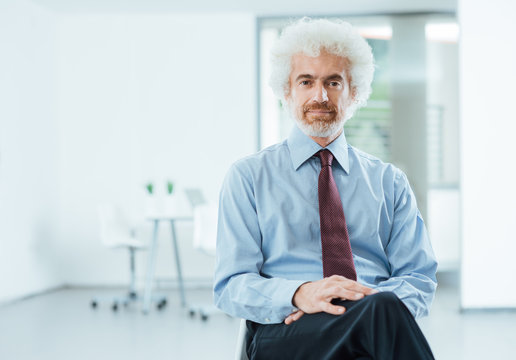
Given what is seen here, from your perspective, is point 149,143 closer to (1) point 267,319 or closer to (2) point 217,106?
(2) point 217,106

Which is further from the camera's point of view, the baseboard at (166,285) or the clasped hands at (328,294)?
the baseboard at (166,285)

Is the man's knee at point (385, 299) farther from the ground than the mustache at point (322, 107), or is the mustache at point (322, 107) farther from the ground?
the mustache at point (322, 107)

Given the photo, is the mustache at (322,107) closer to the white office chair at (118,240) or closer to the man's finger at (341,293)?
the man's finger at (341,293)

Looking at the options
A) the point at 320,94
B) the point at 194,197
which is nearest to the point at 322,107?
the point at 320,94

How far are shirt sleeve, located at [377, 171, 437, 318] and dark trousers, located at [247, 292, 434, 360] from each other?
27cm

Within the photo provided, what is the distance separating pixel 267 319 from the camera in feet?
4.89

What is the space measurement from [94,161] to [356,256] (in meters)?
5.29

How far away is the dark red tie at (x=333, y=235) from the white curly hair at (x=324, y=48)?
33cm

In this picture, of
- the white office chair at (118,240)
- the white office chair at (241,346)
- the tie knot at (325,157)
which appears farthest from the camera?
the white office chair at (118,240)

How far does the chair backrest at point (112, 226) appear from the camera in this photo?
5488 millimetres

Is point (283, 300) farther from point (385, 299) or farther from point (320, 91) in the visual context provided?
point (320, 91)

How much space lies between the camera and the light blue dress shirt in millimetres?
1572

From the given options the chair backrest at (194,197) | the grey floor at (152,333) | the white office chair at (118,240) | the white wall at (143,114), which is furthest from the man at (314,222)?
the white wall at (143,114)

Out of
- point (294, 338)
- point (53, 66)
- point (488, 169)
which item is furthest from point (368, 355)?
point (53, 66)
